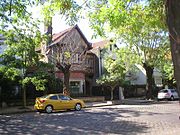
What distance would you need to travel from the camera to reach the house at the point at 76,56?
39031 mm

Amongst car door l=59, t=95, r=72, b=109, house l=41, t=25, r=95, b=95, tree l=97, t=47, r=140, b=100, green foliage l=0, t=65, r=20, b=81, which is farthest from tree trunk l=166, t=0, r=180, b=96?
tree l=97, t=47, r=140, b=100

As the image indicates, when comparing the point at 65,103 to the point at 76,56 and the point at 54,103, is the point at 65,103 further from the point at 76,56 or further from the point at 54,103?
the point at 76,56

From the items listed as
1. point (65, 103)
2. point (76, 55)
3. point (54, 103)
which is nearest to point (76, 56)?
point (76, 55)

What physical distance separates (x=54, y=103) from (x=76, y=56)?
15.6 m

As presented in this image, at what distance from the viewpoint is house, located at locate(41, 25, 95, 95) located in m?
39.0

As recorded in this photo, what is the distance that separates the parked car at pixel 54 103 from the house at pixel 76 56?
1041 cm

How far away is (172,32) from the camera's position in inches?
166

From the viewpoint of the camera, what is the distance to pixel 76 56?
41156 mm

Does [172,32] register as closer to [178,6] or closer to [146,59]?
[178,6]

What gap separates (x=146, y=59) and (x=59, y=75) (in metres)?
10.5

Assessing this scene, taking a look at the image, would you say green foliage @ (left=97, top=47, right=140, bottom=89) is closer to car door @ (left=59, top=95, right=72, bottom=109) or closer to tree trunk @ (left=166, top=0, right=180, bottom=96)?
car door @ (left=59, top=95, right=72, bottom=109)

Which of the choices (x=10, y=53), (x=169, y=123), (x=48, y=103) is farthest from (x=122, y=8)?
(x=10, y=53)

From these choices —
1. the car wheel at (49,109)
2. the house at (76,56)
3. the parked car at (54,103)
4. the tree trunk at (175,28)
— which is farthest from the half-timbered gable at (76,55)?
the tree trunk at (175,28)

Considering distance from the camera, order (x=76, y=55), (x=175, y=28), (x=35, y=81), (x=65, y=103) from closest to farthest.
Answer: (x=175, y=28) < (x=65, y=103) < (x=35, y=81) < (x=76, y=55)
